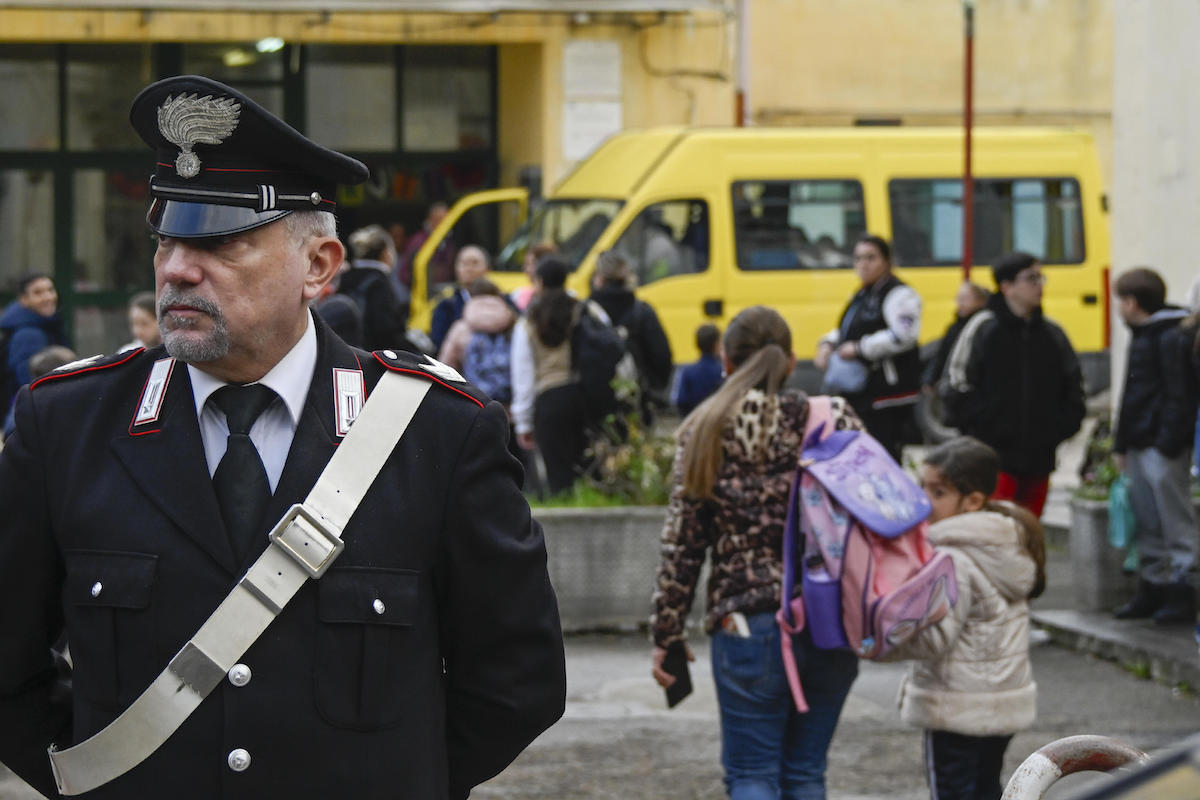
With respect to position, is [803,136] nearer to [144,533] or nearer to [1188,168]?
[1188,168]

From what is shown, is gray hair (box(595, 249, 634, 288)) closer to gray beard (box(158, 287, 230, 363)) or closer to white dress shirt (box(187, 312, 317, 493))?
white dress shirt (box(187, 312, 317, 493))

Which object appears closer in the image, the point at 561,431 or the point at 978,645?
the point at 978,645

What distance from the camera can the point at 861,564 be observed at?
4859mm

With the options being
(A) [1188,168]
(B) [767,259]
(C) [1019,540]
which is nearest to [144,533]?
(C) [1019,540]

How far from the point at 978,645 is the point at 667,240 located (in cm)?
1083

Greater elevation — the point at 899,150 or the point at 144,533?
the point at 899,150

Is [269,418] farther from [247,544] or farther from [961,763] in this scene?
[961,763]

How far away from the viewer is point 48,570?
269 cm

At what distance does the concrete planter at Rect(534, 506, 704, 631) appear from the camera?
29.1 feet

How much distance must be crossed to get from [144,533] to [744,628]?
2633 mm

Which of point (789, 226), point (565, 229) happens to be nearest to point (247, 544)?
point (565, 229)

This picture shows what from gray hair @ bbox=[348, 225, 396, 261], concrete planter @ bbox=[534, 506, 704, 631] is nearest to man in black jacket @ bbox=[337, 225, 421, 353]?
gray hair @ bbox=[348, 225, 396, 261]

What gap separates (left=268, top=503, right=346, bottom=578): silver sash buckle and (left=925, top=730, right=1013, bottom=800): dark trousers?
9.51ft

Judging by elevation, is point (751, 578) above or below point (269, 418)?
below
